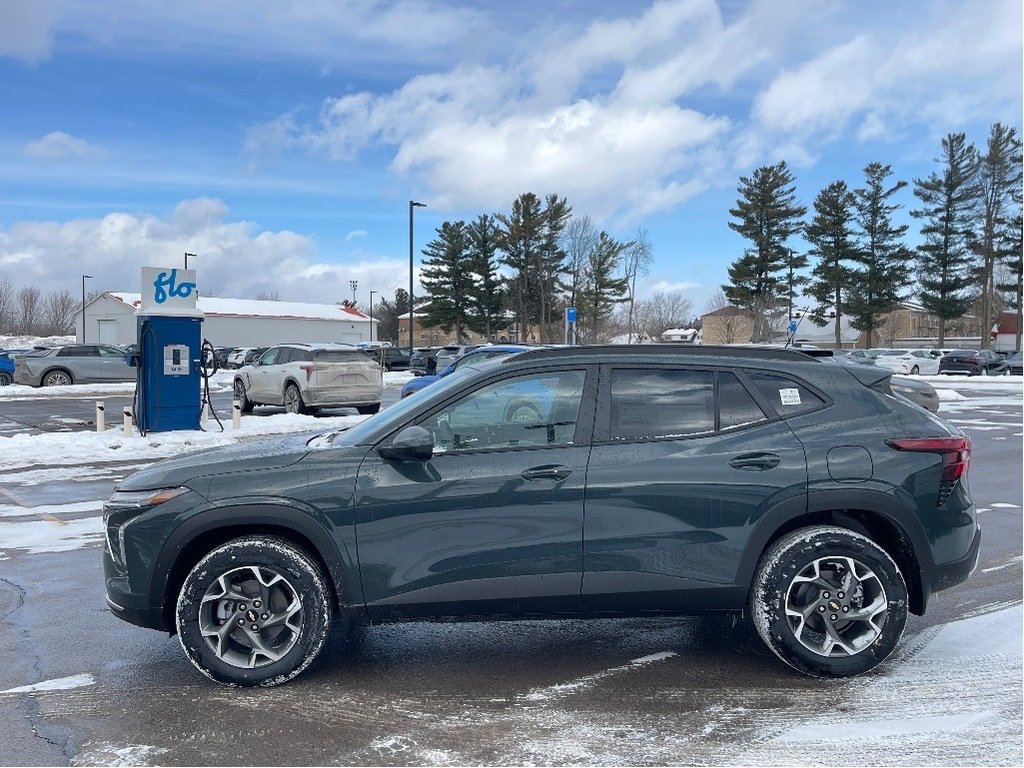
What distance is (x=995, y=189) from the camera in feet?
196

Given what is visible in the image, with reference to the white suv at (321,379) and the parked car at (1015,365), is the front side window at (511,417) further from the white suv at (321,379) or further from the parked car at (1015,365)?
the parked car at (1015,365)

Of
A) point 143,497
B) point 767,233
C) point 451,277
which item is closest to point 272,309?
point 451,277

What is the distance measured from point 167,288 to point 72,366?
60.6 ft

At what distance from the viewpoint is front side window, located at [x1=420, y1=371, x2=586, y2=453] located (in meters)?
4.40

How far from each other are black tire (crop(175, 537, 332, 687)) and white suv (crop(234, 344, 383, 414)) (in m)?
14.3

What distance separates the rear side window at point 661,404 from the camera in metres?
4.48

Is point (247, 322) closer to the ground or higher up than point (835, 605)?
higher up

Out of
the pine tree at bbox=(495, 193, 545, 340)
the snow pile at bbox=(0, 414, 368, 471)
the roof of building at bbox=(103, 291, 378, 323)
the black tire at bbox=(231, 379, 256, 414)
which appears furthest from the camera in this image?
the roof of building at bbox=(103, 291, 378, 323)

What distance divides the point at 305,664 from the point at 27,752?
121 centimetres

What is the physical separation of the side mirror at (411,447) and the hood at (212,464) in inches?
18.4

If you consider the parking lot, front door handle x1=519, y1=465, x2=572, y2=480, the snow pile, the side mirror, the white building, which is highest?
the white building

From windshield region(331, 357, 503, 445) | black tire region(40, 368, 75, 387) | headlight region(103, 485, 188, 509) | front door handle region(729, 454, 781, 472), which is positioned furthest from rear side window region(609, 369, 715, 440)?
black tire region(40, 368, 75, 387)

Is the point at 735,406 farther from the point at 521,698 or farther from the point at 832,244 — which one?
the point at 832,244

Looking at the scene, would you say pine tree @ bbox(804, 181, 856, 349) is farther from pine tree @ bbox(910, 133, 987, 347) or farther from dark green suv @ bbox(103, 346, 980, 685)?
dark green suv @ bbox(103, 346, 980, 685)
